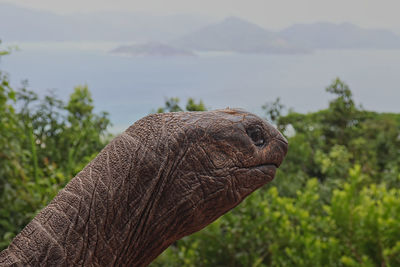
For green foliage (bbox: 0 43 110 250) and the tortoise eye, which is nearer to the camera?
the tortoise eye

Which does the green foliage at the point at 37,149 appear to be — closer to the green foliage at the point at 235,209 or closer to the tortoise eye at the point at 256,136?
the green foliage at the point at 235,209

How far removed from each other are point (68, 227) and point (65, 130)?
2.26 metres

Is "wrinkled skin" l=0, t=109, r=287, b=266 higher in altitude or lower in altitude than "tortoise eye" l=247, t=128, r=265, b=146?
lower

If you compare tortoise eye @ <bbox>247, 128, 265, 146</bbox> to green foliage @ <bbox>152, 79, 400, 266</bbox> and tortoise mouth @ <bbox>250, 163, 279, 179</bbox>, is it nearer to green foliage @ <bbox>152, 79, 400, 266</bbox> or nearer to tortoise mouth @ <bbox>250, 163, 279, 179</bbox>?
tortoise mouth @ <bbox>250, 163, 279, 179</bbox>

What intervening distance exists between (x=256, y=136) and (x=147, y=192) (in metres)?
0.21

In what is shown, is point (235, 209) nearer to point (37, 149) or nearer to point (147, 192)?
point (37, 149)

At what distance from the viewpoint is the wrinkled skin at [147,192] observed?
0.70 metres

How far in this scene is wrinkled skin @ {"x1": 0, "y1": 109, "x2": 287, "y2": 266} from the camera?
2.29 feet

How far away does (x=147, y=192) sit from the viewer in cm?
72

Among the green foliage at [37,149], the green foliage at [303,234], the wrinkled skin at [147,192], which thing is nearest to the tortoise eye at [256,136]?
the wrinkled skin at [147,192]

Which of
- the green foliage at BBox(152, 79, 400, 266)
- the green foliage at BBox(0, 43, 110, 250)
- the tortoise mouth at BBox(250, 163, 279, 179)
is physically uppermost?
the tortoise mouth at BBox(250, 163, 279, 179)

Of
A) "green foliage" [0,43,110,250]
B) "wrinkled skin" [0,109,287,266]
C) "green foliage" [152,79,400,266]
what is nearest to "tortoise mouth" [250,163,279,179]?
"wrinkled skin" [0,109,287,266]

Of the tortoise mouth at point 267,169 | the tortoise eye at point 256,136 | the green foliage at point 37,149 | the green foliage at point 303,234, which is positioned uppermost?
the tortoise eye at point 256,136

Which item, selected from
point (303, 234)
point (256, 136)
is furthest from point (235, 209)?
point (256, 136)
